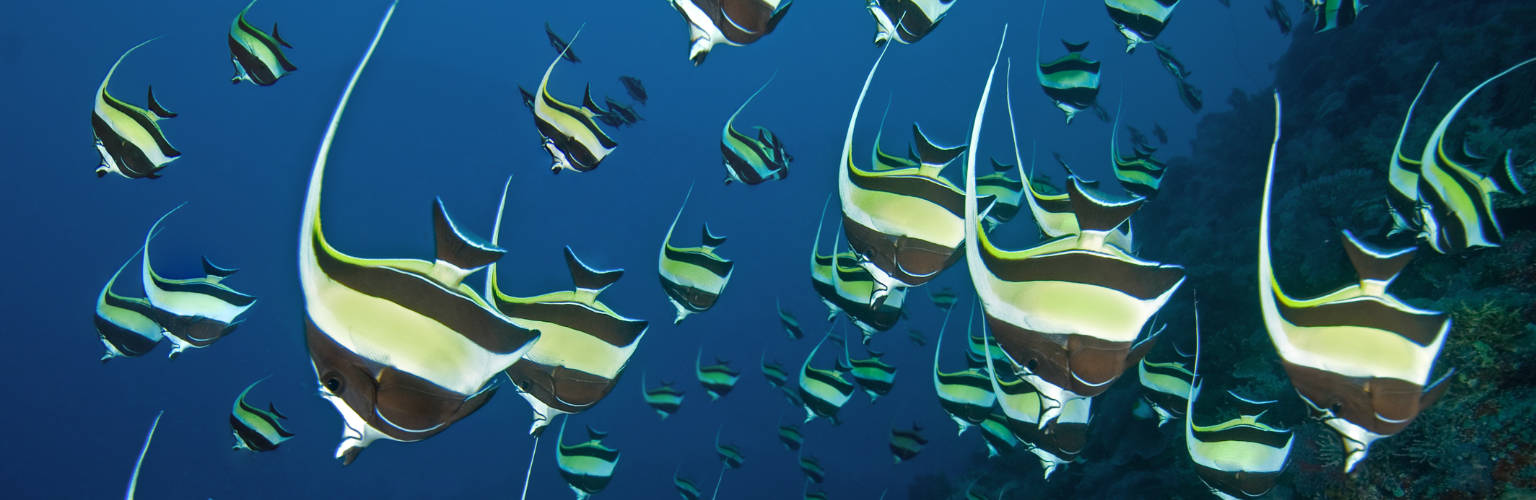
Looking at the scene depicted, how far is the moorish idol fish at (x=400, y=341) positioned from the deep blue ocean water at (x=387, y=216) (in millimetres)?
12773

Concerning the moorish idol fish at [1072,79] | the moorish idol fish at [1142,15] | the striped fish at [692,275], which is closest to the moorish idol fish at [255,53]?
the striped fish at [692,275]

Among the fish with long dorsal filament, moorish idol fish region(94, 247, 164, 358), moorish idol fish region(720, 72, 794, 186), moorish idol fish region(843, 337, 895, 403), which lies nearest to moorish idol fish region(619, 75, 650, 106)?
moorish idol fish region(720, 72, 794, 186)

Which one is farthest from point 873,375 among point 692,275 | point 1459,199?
point 1459,199

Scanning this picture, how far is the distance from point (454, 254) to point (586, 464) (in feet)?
11.7

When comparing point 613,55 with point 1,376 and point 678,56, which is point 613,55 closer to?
point 678,56

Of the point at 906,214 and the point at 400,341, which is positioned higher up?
the point at 400,341

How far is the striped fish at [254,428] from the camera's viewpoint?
391 cm

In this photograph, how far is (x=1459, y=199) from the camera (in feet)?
10.0

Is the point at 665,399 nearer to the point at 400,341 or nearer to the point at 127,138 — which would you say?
the point at 127,138

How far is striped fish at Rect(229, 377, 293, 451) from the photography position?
391cm

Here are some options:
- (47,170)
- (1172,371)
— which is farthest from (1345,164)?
(47,170)

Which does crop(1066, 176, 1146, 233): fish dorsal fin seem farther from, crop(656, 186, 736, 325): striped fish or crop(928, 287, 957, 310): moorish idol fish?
crop(928, 287, 957, 310): moorish idol fish

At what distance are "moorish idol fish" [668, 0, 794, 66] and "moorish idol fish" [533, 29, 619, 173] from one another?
75.2 inches

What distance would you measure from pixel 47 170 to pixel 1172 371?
35071 mm
